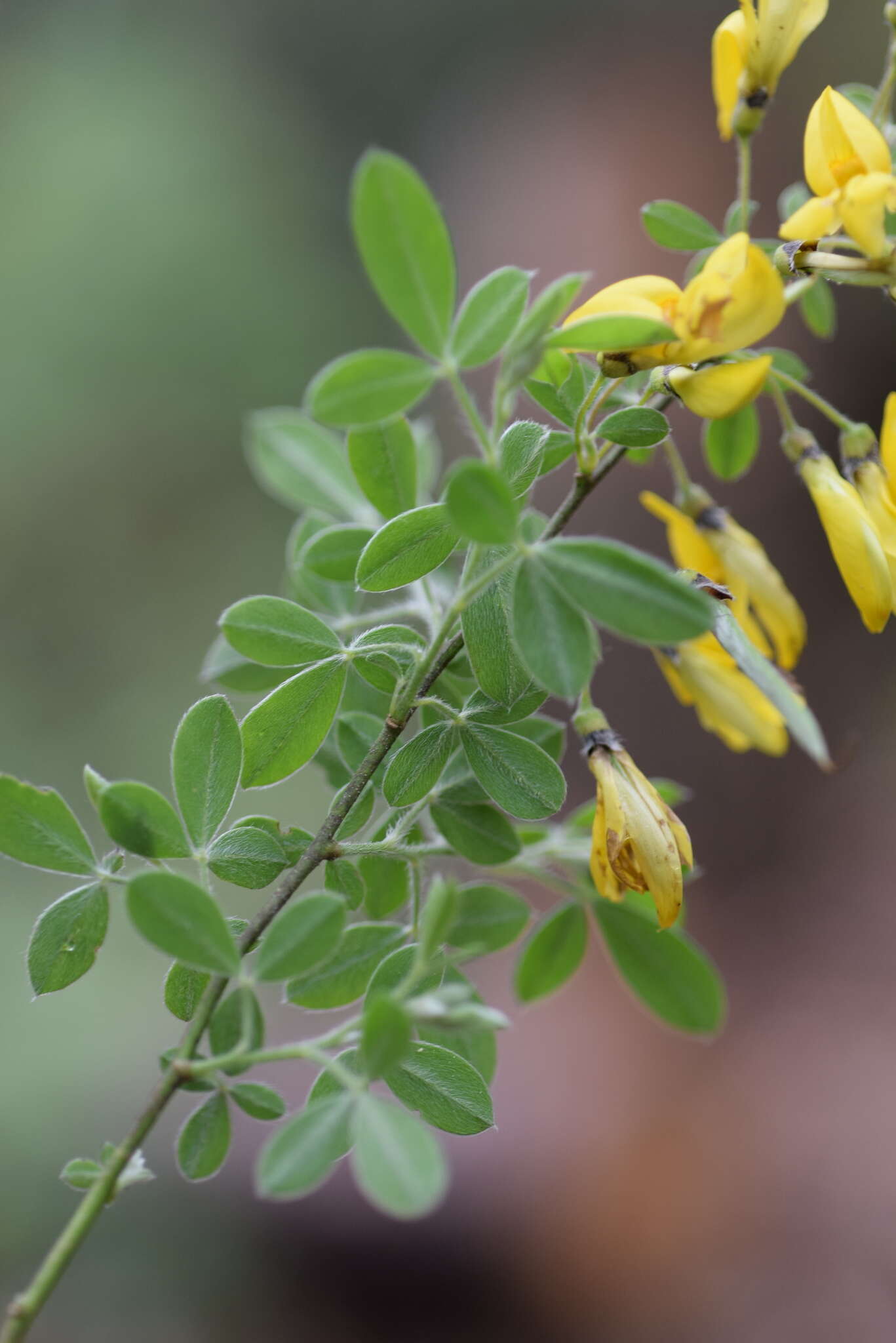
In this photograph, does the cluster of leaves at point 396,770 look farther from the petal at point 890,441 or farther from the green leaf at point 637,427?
the petal at point 890,441

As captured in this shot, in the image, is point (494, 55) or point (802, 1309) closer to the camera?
point (802, 1309)

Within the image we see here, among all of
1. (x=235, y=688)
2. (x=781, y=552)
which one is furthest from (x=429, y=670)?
(x=781, y=552)

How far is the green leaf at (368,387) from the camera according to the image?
275 mm

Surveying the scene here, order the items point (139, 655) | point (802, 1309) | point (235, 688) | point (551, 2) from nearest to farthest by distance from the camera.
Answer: point (235, 688) < point (802, 1309) < point (139, 655) < point (551, 2)

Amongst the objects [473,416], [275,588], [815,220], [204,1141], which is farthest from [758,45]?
[275,588]

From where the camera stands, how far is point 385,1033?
258mm

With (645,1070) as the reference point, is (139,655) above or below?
above

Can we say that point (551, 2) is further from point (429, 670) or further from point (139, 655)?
point (429, 670)

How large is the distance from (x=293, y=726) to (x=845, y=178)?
28cm

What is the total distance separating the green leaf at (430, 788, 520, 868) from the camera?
0.38 m

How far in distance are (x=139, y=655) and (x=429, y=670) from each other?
1251 millimetres

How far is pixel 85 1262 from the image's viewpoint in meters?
1.22

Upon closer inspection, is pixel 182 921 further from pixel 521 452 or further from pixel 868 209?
pixel 868 209

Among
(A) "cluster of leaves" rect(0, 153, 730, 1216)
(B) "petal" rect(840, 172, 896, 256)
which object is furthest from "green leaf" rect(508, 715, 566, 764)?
(B) "petal" rect(840, 172, 896, 256)
